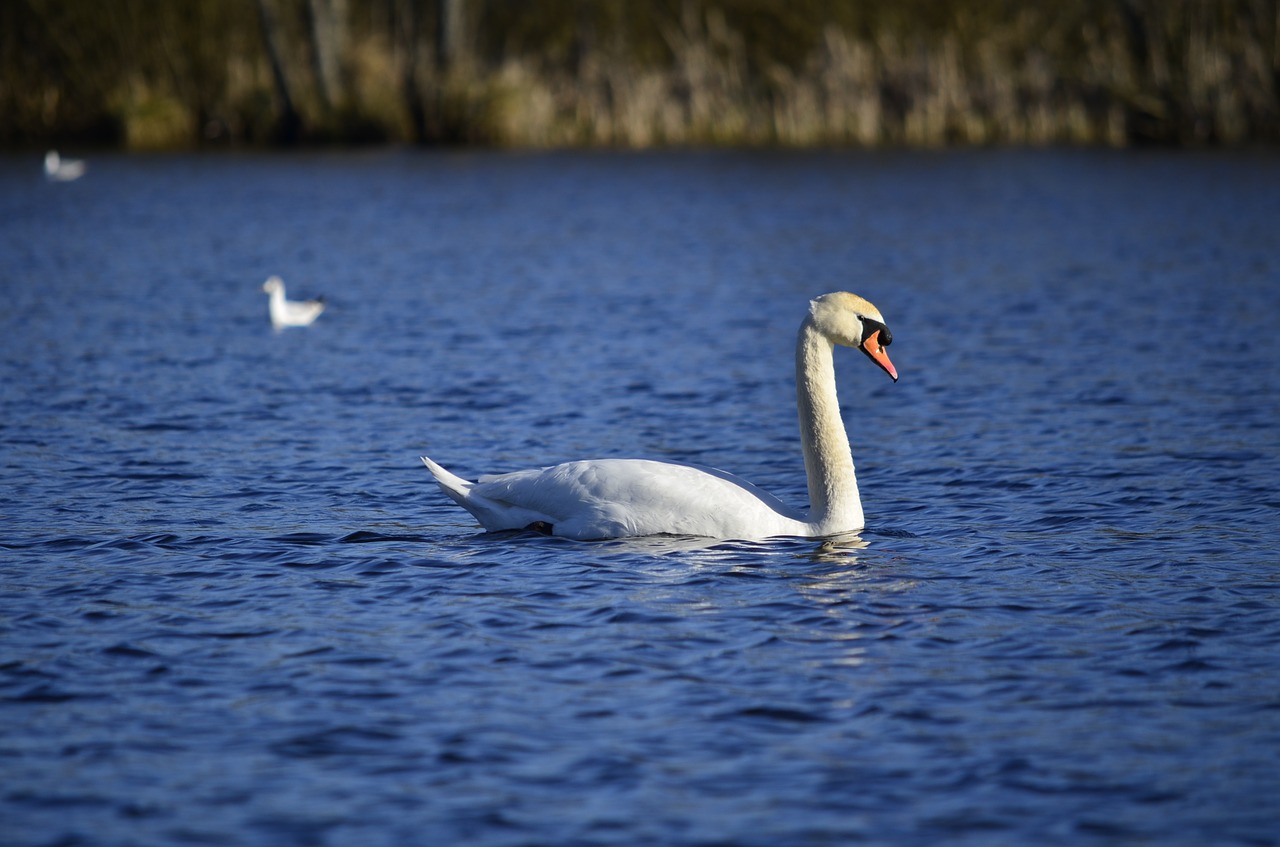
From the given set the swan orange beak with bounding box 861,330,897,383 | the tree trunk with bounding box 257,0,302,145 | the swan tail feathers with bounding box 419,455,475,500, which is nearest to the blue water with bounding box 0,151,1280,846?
the swan tail feathers with bounding box 419,455,475,500

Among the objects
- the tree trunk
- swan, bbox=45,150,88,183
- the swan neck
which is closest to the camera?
the swan neck

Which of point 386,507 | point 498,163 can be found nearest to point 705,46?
point 498,163

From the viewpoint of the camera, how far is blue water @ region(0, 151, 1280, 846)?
573cm

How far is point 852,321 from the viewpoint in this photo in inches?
359

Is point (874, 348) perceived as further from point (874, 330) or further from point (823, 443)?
point (823, 443)

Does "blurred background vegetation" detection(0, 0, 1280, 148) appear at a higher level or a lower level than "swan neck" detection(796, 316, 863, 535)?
higher

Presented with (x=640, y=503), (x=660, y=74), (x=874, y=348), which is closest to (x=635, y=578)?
(x=640, y=503)

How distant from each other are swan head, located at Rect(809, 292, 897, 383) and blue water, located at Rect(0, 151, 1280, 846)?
1.08 m

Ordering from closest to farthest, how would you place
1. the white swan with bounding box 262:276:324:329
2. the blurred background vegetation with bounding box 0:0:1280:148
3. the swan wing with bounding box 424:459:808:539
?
the swan wing with bounding box 424:459:808:539
the white swan with bounding box 262:276:324:329
the blurred background vegetation with bounding box 0:0:1280:148

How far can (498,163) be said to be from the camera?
4075 centimetres

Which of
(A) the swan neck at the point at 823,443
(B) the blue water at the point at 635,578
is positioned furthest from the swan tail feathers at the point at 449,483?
(A) the swan neck at the point at 823,443

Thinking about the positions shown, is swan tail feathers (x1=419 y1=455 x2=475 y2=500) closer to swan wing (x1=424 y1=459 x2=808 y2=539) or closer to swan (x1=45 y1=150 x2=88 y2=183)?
swan wing (x1=424 y1=459 x2=808 y2=539)

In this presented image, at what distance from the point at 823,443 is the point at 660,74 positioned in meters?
31.8

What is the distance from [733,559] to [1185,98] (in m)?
31.3
